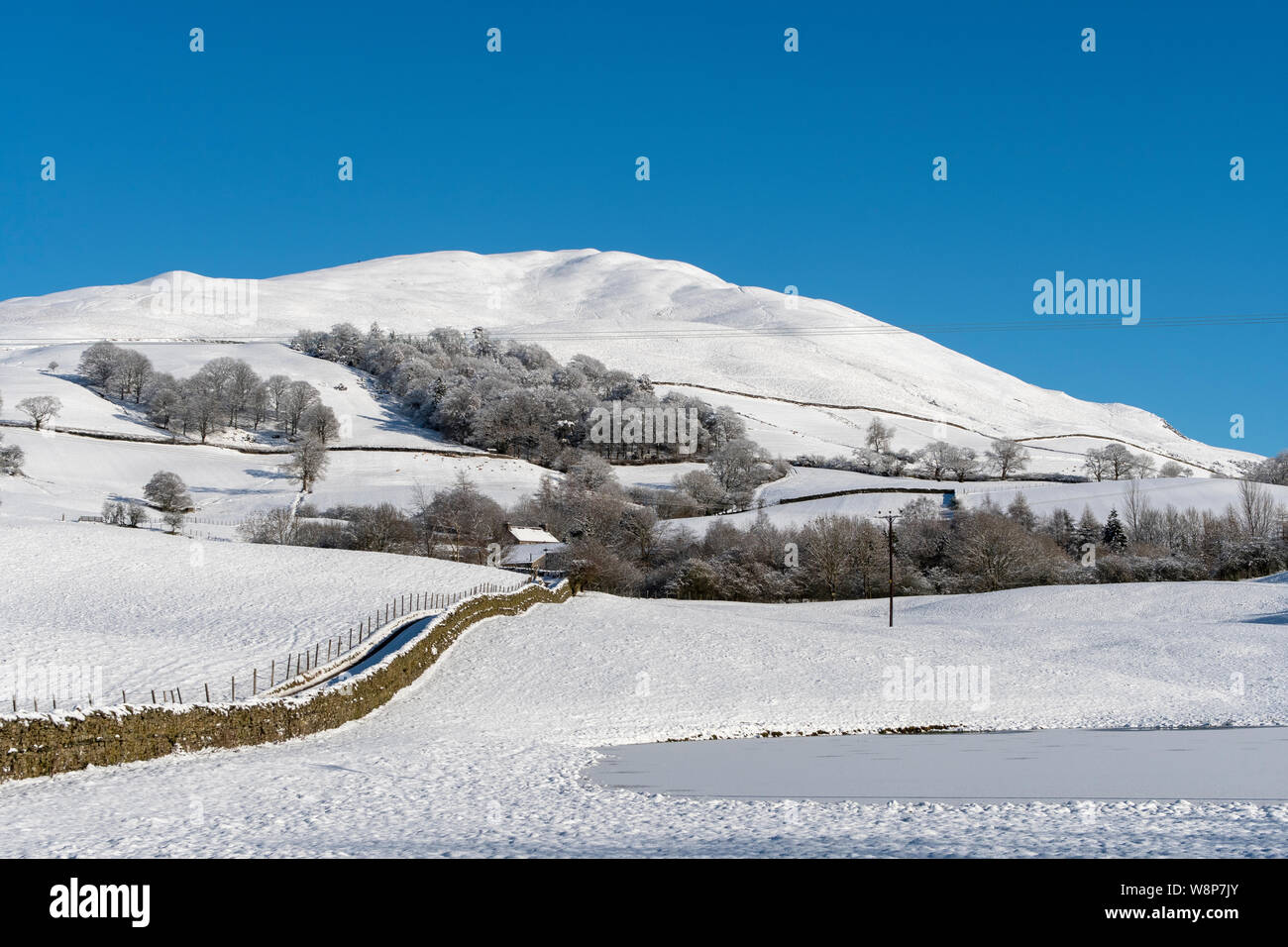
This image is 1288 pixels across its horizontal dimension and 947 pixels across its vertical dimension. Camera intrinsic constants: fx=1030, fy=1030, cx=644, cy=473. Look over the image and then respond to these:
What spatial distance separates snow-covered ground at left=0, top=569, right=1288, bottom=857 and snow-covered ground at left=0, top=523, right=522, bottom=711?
19.9ft

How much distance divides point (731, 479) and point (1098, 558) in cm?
4123

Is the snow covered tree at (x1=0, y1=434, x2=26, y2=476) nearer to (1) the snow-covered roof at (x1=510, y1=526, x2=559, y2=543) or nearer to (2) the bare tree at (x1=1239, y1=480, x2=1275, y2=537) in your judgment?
(1) the snow-covered roof at (x1=510, y1=526, x2=559, y2=543)

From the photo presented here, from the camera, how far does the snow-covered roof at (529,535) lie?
3460 inches

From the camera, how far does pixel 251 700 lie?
21.5 metres

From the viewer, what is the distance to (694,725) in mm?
28516

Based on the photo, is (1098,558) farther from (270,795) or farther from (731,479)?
(270,795)

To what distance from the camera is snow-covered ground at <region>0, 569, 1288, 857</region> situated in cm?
1202

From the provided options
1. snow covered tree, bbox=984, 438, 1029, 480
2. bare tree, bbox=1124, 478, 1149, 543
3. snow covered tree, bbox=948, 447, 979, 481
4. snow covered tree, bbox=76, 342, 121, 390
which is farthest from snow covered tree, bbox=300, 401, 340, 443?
bare tree, bbox=1124, 478, 1149, 543

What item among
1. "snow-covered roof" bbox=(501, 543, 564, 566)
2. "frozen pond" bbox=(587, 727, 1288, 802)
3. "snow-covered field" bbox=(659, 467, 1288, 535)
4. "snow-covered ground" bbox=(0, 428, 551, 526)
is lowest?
"frozen pond" bbox=(587, 727, 1288, 802)

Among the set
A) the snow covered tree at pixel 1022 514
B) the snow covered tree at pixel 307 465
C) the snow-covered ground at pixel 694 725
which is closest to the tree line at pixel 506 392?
the snow covered tree at pixel 307 465

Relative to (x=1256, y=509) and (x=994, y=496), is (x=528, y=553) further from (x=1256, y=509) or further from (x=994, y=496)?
(x=1256, y=509)

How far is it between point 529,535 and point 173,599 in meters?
47.9

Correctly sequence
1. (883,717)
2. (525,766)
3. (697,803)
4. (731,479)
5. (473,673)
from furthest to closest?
(731,479), (473,673), (883,717), (525,766), (697,803)
